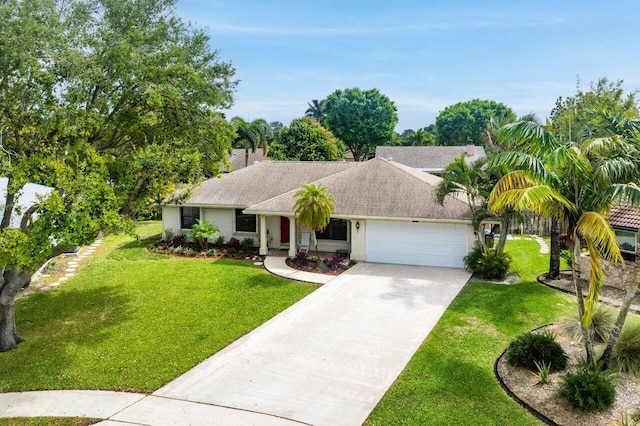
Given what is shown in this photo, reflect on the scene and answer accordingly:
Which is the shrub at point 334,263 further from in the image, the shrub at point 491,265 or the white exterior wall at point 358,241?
the shrub at point 491,265

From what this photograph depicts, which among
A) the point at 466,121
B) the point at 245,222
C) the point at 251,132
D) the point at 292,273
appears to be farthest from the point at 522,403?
the point at 466,121

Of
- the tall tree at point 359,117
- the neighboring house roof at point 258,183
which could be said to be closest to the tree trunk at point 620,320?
the neighboring house roof at point 258,183

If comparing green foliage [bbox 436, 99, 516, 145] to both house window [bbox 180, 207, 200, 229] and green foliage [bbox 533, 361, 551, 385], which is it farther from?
green foliage [bbox 533, 361, 551, 385]

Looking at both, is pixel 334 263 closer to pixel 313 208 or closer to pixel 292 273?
pixel 292 273

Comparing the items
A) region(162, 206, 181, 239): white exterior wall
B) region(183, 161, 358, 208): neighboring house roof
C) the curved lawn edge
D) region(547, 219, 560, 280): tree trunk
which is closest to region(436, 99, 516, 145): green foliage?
region(183, 161, 358, 208): neighboring house roof

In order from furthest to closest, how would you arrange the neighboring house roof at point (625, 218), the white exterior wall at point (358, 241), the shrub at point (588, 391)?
the white exterior wall at point (358, 241), the neighboring house roof at point (625, 218), the shrub at point (588, 391)

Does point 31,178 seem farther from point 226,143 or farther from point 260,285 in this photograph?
point 260,285
